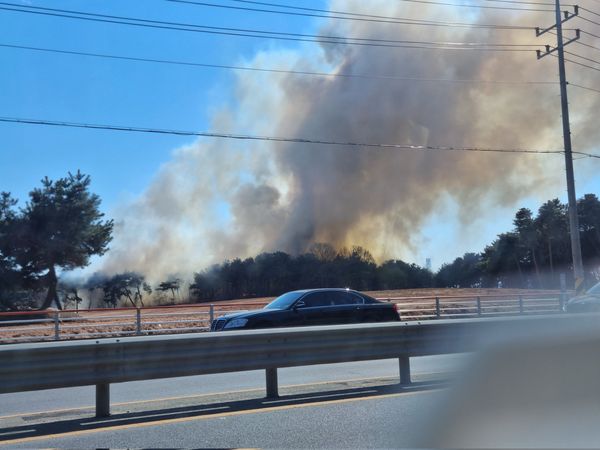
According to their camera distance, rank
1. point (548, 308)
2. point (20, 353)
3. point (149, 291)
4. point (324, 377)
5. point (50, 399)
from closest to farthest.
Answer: point (20, 353), point (50, 399), point (324, 377), point (548, 308), point (149, 291)

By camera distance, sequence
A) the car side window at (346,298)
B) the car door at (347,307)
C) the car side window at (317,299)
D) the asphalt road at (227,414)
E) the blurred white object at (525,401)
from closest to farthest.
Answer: the blurred white object at (525,401)
the asphalt road at (227,414)
the car side window at (317,299)
the car door at (347,307)
the car side window at (346,298)

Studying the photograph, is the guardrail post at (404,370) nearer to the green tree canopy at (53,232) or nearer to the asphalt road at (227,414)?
the asphalt road at (227,414)

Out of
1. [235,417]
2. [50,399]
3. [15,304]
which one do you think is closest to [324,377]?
[235,417]

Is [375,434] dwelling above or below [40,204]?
below

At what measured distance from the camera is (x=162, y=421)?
6.30m

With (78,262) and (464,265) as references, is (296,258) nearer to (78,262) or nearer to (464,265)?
(464,265)

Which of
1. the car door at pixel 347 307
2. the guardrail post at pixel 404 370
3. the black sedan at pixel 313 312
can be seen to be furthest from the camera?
the car door at pixel 347 307

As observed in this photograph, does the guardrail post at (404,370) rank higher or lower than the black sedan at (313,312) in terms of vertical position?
lower

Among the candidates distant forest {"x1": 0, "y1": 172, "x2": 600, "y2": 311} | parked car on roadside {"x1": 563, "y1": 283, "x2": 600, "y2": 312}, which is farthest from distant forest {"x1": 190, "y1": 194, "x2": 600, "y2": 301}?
parked car on roadside {"x1": 563, "y1": 283, "x2": 600, "y2": 312}

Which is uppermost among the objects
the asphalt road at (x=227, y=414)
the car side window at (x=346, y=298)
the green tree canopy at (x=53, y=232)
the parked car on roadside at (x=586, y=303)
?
the green tree canopy at (x=53, y=232)

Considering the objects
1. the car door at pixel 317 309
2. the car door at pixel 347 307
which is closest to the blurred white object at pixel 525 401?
the car door at pixel 317 309

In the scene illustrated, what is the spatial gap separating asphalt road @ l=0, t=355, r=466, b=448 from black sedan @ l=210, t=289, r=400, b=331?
342cm

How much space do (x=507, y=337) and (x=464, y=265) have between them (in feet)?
222

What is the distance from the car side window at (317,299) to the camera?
547 inches
